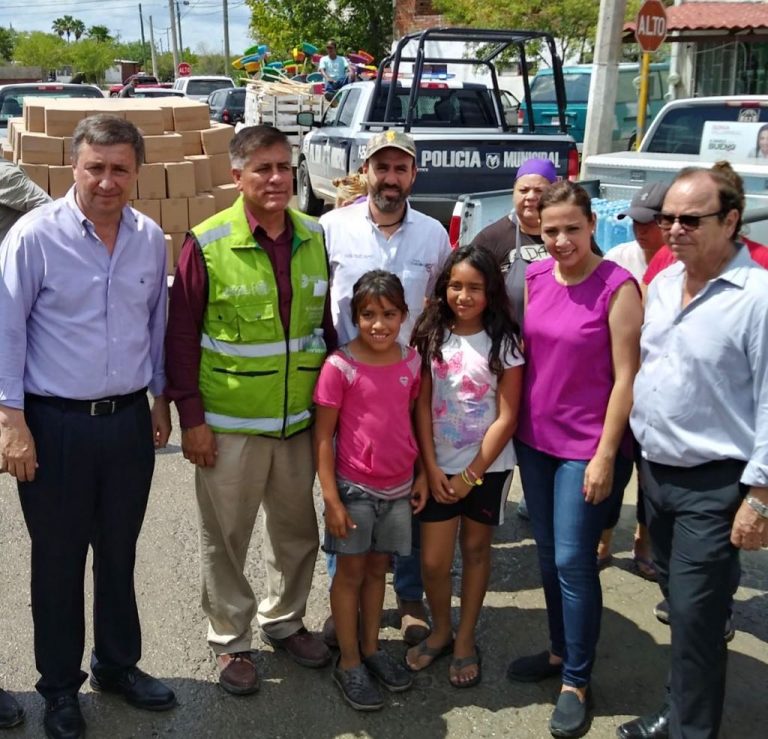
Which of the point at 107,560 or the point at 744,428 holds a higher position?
the point at 744,428

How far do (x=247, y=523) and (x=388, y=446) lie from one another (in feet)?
2.04

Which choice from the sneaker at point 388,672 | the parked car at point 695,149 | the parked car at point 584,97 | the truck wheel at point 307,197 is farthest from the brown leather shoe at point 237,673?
the parked car at point 584,97

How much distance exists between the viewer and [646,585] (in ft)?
13.9

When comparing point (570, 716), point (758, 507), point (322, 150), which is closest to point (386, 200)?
point (758, 507)

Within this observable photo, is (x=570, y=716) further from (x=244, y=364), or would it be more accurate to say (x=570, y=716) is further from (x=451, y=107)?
(x=451, y=107)

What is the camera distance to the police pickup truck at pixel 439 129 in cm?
891

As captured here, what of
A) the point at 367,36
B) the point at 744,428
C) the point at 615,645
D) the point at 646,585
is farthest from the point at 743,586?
the point at 367,36

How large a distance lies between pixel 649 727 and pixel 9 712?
2181mm

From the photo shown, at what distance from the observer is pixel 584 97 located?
19766mm

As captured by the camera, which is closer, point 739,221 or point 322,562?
point 739,221

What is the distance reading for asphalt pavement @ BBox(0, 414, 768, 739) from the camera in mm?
3266

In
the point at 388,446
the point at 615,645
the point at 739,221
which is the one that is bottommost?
the point at 615,645

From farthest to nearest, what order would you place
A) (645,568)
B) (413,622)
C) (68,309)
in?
(645,568) → (413,622) → (68,309)

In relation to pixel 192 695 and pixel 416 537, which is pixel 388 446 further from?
pixel 192 695
